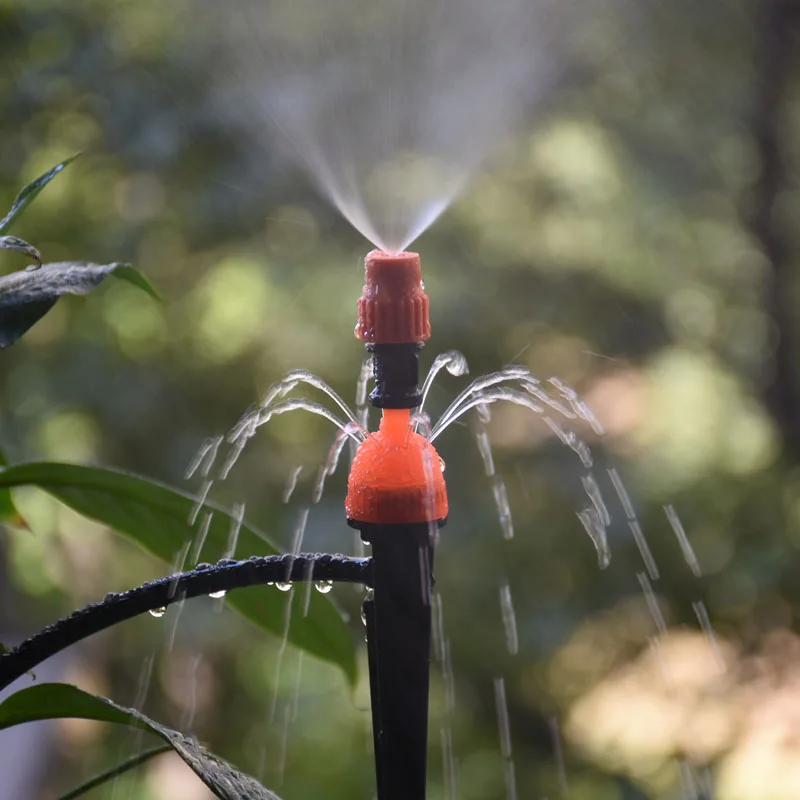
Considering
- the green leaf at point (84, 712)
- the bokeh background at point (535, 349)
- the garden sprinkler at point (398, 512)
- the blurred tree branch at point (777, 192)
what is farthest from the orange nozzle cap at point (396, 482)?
the blurred tree branch at point (777, 192)

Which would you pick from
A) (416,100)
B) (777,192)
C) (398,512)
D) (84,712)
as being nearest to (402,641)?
(398,512)

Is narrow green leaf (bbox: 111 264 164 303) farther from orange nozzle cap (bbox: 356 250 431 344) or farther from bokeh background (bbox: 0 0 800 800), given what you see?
bokeh background (bbox: 0 0 800 800)

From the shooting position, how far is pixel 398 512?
37 cm

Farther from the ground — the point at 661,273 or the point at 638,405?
the point at 661,273

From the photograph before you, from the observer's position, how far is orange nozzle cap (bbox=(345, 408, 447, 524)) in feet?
1.23

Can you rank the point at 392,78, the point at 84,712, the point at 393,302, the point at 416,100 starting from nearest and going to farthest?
the point at 393,302, the point at 84,712, the point at 416,100, the point at 392,78

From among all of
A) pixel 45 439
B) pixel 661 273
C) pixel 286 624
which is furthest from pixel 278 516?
pixel 286 624

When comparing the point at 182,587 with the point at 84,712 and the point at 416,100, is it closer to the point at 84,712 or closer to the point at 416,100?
the point at 84,712

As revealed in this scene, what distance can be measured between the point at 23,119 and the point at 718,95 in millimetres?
1277

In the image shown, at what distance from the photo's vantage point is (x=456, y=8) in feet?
5.19

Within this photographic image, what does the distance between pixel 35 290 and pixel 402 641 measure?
230mm

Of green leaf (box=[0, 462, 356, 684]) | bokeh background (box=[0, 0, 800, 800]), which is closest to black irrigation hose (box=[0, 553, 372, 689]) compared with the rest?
green leaf (box=[0, 462, 356, 684])

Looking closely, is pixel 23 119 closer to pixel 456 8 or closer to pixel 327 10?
pixel 327 10

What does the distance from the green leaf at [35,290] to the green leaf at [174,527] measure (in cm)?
15
